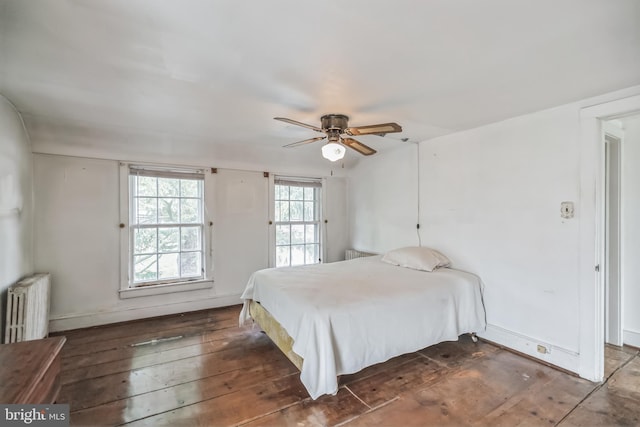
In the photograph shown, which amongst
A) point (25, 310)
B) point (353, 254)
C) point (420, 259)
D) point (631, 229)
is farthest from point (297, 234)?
point (631, 229)

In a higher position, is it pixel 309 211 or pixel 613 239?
pixel 309 211

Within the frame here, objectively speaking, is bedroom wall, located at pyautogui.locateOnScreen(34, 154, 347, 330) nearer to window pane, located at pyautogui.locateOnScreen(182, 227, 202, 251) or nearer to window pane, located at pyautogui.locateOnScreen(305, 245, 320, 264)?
window pane, located at pyautogui.locateOnScreen(182, 227, 202, 251)

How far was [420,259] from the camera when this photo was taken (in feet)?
10.4

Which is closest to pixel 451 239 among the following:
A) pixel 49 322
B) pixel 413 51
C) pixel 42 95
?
pixel 413 51

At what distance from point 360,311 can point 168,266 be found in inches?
112

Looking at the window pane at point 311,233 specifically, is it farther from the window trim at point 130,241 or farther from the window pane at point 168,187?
the window pane at point 168,187

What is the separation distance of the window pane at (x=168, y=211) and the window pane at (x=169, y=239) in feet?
0.36

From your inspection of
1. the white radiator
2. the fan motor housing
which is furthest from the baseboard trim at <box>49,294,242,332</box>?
the fan motor housing

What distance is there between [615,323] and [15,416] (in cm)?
445

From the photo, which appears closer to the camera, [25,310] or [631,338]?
[25,310]

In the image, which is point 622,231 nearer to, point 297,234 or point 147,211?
point 297,234

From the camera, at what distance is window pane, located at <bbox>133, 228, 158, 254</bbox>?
357cm

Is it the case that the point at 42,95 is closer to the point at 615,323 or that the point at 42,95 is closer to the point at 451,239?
the point at 451,239

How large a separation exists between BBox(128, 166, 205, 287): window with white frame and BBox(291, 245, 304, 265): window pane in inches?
55.3
